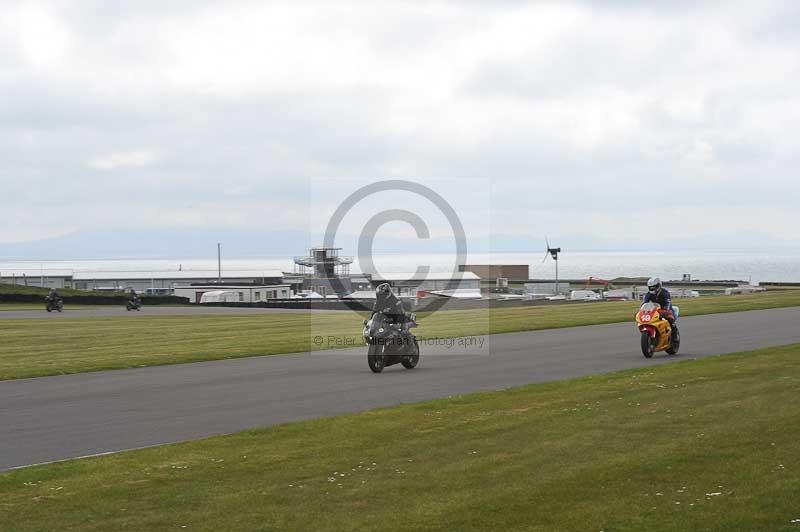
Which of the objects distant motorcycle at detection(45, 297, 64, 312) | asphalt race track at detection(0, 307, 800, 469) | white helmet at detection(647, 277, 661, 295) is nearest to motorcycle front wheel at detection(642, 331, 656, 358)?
asphalt race track at detection(0, 307, 800, 469)

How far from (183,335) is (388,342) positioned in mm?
17128

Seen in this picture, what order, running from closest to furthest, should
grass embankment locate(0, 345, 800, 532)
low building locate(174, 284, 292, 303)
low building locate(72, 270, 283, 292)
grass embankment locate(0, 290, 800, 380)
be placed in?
1. grass embankment locate(0, 345, 800, 532)
2. grass embankment locate(0, 290, 800, 380)
3. low building locate(174, 284, 292, 303)
4. low building locate(72, 270, 283, 292)

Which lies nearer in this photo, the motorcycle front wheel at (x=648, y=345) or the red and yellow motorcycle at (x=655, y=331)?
the motorcycle front wheel at (x=648, y=345)

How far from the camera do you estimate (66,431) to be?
1398 cm

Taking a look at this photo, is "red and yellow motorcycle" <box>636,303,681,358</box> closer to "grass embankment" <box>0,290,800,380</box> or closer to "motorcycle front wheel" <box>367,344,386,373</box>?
"motorcycle front wheel" <box>367,344,386,373</box>

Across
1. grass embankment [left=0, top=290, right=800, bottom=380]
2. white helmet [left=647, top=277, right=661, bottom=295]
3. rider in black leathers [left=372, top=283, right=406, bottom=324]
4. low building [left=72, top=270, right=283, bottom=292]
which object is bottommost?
grass embankment [left=0, top=290, right=800, bottom=380]

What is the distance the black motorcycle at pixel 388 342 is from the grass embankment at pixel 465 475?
6.60 metres

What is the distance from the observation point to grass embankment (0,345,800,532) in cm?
840

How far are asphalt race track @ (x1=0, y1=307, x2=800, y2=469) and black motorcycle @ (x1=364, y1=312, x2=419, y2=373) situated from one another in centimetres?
39

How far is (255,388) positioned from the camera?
62.3 feet

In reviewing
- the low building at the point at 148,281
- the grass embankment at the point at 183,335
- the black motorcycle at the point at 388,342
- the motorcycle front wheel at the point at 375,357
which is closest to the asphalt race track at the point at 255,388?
the motorcycle front wheel at the point at 375,357

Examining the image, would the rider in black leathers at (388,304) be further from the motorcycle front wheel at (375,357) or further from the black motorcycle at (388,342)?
the motorcycle front wheel at (375,357)

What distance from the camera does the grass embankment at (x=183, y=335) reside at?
2575 cm

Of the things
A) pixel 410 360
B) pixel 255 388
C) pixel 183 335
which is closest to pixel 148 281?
pixel 183 335
